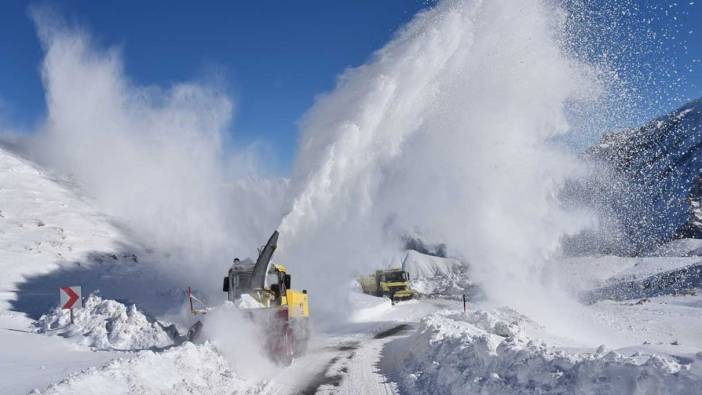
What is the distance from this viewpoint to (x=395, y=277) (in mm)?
39969

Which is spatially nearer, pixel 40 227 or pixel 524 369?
pixel 524 369

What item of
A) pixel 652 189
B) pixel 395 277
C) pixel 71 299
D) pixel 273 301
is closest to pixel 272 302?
pixel 273 301

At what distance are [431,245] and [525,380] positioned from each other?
116 metres

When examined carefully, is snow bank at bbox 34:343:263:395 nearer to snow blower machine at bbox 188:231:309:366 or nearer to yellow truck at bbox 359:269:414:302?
snow blower machine at bbox 188:231:309:366

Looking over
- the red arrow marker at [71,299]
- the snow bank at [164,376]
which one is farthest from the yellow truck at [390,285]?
the snow bank at [164,376]

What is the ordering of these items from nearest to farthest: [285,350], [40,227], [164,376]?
[164,376]
[285,350]
[40,227]

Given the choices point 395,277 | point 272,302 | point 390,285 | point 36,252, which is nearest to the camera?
point 272,302

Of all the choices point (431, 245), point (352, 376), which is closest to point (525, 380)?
point (352, 376)

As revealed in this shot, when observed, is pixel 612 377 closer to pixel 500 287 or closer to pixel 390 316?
pixel 390 316

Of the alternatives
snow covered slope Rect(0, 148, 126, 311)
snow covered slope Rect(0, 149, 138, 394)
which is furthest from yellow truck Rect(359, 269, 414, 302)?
snow covered slope Rect(0, 149, 138, 394)

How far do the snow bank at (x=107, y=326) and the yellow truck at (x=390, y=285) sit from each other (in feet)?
79.3

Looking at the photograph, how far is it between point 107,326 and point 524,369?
1256 centimetres

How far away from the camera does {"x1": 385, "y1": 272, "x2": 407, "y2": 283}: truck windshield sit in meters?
39.8

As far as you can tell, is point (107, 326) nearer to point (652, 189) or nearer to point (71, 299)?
point (71, 299)
